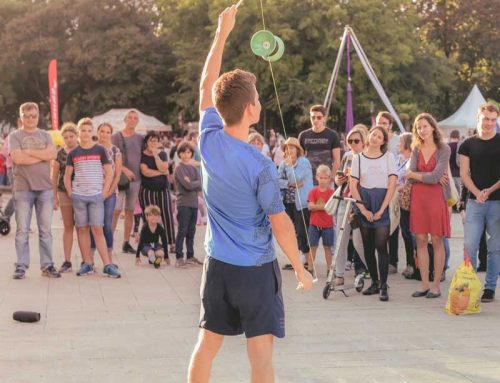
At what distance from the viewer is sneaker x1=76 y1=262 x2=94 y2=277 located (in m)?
10.1

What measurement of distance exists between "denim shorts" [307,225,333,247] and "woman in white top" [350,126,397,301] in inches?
50.1

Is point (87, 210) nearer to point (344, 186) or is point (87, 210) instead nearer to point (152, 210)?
point (152, 210)

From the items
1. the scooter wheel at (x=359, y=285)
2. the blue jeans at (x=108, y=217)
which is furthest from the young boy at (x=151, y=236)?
the scooter wheel at (x=359, y=285)

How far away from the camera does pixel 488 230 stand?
856 centimetres

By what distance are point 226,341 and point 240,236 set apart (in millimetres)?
Answer: 2525

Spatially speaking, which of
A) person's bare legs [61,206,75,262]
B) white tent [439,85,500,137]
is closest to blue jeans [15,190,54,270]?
Result: person's bare legs [61,206,75,262]

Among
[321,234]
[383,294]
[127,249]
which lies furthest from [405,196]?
[127,249]

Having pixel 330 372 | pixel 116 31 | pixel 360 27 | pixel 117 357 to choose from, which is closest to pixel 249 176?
pixel 330 372

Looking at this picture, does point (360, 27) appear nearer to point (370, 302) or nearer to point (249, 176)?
point (370, 302)

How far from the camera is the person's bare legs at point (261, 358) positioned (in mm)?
4238

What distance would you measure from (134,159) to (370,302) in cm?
474

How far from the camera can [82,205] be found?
1006 cm

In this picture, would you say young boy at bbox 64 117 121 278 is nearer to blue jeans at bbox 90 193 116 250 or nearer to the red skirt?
blue jeans at bbox 90 193 116 250

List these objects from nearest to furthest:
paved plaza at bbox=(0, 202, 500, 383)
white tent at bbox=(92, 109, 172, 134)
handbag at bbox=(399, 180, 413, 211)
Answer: paved plaza at bbox=(0, 202, 500, 383) → handbag at bbox=(399, 180, 413, 211) → white tent at bbox=(92, 109, 172, 134)
